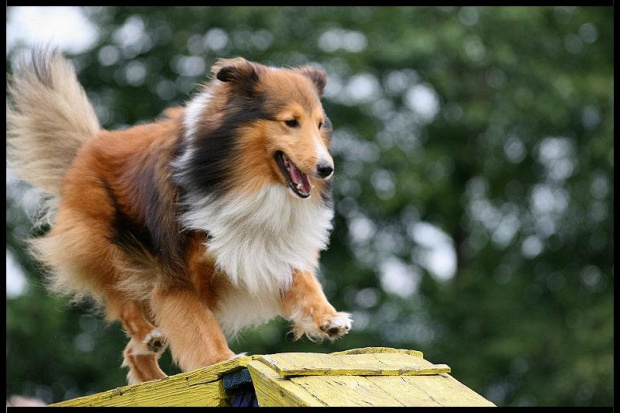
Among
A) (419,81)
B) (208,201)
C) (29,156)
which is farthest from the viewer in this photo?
(419,81)

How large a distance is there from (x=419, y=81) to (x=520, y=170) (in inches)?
98.2

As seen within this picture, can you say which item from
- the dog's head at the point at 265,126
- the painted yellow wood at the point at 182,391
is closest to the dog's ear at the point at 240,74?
the dog's head at the point at 265,126

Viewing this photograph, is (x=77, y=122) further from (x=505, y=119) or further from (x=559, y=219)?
(x=559, y=219)

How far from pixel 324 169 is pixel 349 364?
3.56ft

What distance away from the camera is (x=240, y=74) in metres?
6.39

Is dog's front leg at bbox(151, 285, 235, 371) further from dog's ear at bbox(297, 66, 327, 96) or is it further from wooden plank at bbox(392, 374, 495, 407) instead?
dog's ear at bbox(297, 66, 327, 96)

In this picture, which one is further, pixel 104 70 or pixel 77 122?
pixel 104 70

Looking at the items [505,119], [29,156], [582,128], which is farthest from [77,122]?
[582,128]

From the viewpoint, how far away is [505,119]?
1825 cm

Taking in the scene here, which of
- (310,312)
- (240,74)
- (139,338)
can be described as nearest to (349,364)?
(310,312)

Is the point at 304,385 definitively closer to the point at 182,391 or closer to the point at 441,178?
the point at 182,391

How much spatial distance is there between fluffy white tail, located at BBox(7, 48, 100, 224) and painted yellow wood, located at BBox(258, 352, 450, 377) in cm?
255

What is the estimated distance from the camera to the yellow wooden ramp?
5.00m

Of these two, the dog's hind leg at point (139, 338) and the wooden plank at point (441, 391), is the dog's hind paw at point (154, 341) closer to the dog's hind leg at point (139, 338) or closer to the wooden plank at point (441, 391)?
the dog's hind leg at point (139, 338)
